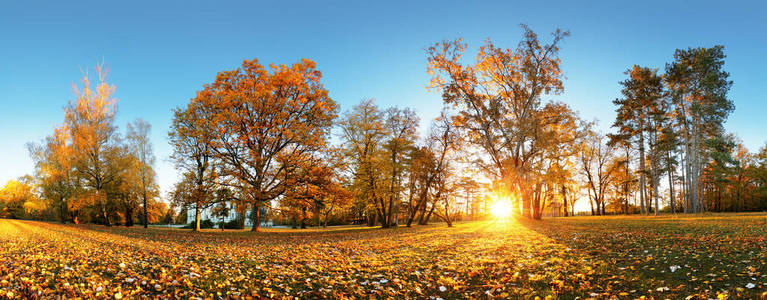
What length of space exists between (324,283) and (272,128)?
56.2 feet

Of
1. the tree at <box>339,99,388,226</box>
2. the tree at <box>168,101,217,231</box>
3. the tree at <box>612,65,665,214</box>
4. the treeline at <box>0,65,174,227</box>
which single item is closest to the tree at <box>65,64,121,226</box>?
the treeline at <box>0,65,174,227</box>

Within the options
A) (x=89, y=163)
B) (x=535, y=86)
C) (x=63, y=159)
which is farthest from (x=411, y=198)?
(x=63, y=159)

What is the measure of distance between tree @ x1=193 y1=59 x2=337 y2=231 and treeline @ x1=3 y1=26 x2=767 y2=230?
0.29 ft

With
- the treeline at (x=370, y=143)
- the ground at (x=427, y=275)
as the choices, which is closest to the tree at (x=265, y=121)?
the treeline at (x=370, y=143)

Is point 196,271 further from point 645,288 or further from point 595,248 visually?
point 595,248

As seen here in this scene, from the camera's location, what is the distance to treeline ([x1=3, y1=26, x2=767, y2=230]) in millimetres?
22516

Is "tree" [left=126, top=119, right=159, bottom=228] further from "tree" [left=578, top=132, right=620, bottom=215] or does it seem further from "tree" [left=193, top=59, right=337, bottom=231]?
"tree" [left=578, top=132, right=620, bottom=215]

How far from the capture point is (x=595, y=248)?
384 inches

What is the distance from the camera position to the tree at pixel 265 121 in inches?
856

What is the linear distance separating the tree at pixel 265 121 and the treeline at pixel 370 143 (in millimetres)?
89

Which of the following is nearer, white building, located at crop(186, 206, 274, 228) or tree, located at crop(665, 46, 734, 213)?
white building, located at crop(186, 206, 274, 228)

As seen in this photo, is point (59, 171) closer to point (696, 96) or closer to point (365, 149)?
point (365, 149)

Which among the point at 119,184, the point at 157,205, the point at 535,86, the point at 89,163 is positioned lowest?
the point at 157,205

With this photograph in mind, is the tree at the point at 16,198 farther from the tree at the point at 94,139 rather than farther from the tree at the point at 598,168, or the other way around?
the tree at the point at 598,168
